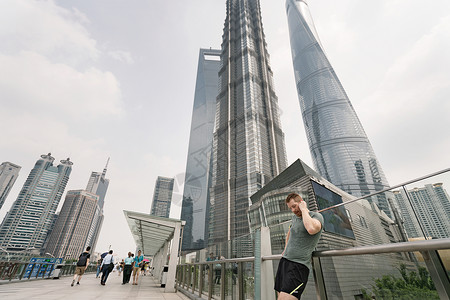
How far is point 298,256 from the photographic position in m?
1.62

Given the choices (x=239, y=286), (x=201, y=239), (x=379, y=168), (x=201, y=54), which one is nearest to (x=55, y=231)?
(x=201, y=239)

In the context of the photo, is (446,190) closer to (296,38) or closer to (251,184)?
(251,184)

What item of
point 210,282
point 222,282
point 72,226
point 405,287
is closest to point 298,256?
point 405,287

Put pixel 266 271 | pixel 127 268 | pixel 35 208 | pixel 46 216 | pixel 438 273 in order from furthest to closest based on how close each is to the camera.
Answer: pixel 46 216 → pixel 35 208 → pixel 127 268 → pixel 266 271 → pixel 438 273

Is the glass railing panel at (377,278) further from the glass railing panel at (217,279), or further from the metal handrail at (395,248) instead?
the glass railing panel at (217,279)

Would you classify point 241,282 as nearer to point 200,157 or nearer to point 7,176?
point 200,157

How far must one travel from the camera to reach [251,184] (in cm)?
7188

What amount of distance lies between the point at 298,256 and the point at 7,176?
220 metres

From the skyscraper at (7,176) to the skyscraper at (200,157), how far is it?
438 feet

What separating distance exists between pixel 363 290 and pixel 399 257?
518 millimetres

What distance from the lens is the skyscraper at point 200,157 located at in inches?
4166

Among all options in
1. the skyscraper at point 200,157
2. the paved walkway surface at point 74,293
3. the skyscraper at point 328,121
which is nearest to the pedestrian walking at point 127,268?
the paved walkway surface at point 74,293

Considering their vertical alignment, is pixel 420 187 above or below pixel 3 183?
below

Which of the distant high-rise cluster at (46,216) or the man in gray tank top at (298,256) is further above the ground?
the distant high-rise cluster at (46,216)
